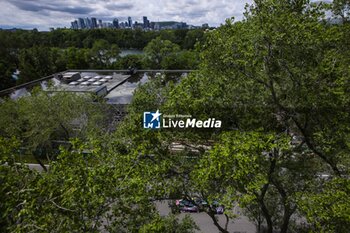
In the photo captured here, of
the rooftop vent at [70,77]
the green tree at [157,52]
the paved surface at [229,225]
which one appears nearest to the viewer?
the paved surface at [229,225]

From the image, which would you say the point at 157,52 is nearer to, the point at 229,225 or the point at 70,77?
the point at 70,77

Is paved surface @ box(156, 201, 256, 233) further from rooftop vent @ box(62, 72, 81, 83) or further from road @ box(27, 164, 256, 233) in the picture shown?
rooftop vent @ box(62, 72, 81, 83)

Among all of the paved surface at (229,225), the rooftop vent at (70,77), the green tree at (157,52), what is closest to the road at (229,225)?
the paved surface at (229,225)

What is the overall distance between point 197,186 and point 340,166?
440 cm

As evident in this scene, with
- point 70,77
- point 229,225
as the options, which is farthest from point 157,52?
point 229,225

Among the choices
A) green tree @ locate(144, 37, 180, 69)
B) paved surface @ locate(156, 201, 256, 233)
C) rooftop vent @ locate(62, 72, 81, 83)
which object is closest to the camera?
paved surface @ locate(156, 201, 256, 233)

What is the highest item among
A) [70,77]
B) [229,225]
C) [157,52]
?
[157,52]

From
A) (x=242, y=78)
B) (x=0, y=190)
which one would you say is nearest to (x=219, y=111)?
(x=242, y=78)

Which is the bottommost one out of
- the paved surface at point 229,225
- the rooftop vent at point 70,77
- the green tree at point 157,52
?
the paved surface at point 229,225

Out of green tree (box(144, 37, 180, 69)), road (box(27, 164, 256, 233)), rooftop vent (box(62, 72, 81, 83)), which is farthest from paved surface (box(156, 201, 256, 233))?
green tree (box(144, 37, 180, 69))

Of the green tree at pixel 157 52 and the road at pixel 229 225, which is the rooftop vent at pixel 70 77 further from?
the road at pixel 229 225

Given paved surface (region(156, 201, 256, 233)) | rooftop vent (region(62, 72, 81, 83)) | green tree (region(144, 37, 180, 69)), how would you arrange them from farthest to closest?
green tree (region(144, 37, 180, 69)), rooftop vent (region(62, 72, 81, 83)), paved surface (region(156, 201, 256, 233))

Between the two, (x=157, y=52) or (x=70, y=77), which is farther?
(x=157, y=52)

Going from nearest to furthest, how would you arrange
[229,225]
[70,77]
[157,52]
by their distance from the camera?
1. [229,225]
2. [70,77]
3. [157,52]
